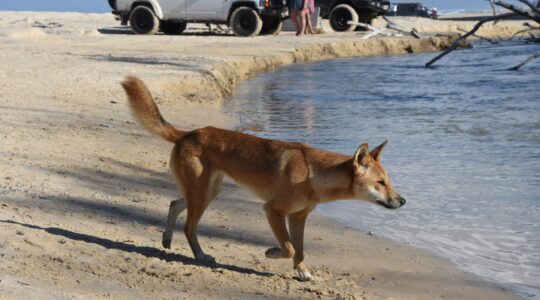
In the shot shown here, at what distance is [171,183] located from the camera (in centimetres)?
845

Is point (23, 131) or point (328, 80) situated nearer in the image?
point (23, 131)

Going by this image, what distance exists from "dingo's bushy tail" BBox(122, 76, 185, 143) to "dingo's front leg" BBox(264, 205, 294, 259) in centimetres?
98

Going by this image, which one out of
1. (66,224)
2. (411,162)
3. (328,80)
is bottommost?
(328,80)

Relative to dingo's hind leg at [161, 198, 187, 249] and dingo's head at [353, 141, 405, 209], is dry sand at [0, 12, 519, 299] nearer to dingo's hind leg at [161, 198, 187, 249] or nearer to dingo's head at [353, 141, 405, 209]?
dingo's hind leg at [161, 198, 187, 249]

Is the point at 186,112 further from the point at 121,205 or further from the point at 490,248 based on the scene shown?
the point at 490,248

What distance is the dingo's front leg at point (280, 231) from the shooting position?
575cm

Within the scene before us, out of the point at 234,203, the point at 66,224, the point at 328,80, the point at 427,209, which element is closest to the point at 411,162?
the point at 427,209

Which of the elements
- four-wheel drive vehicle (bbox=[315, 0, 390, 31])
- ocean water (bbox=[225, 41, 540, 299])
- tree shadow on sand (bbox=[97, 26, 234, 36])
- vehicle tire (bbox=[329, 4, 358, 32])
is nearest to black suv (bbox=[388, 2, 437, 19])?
four-wheel drive vehicle (bbox=[315, 0, 390, 31])

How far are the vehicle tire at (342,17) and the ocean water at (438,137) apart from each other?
637cm

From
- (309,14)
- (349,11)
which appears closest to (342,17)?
(349,11)

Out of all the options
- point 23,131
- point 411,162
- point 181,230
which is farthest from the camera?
point 411,162

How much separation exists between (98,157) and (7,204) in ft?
7.98

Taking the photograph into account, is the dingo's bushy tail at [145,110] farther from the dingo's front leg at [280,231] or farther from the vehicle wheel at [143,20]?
the vehicle wheel at [143,20]

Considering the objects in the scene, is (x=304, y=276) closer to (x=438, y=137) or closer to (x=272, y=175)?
(x=272, y=175)
